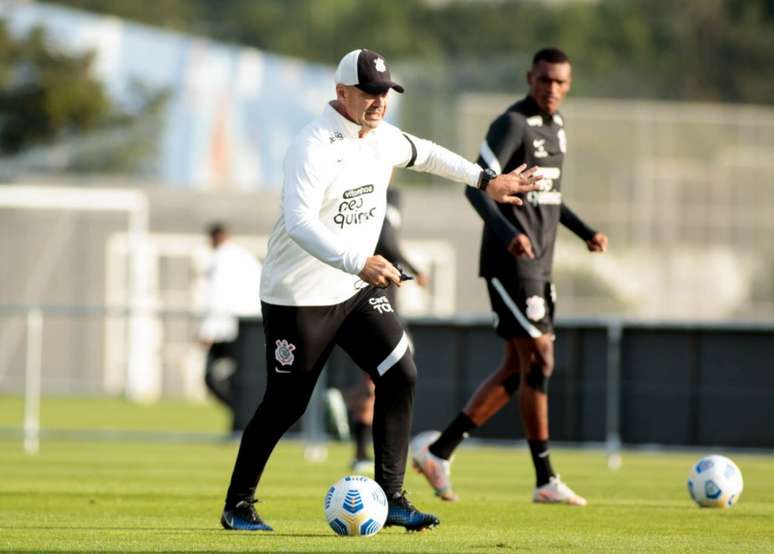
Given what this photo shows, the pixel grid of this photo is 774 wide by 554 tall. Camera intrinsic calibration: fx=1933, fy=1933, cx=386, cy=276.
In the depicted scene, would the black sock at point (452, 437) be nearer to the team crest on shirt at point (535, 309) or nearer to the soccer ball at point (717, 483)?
the team crest on shirt at point (535, 309)

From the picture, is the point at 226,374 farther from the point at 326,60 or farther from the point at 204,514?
the point at 326,60

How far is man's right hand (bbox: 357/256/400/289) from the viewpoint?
864 centimetres

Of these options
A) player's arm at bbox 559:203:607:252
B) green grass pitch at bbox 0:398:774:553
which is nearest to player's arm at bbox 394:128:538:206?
green grass pitch at bbox 0:398:774:553

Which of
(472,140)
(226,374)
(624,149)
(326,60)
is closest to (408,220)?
(472,140)

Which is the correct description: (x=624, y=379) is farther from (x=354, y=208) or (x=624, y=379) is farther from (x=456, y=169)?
(x=354, y=208)

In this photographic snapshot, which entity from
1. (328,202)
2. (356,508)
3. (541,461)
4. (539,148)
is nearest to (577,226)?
(539,148)

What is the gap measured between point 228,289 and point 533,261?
A: 31.5ft

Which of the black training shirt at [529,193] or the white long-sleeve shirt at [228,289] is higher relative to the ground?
the black training shirt at [529,193]

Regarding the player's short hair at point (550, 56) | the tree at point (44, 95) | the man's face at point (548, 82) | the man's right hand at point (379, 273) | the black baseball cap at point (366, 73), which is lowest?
the man's right hand at point (379, 273)

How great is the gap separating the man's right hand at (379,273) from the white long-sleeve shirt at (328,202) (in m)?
0.22

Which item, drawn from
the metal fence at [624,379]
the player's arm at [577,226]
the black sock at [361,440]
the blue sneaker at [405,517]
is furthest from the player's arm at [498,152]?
the metal fence at [624,379]

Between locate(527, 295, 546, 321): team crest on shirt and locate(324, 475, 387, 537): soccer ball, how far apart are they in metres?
2.60

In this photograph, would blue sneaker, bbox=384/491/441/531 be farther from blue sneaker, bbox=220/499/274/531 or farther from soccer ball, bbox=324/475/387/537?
blue sneaker, bbox=220/499/274/531

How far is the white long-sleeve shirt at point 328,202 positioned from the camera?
895cm
